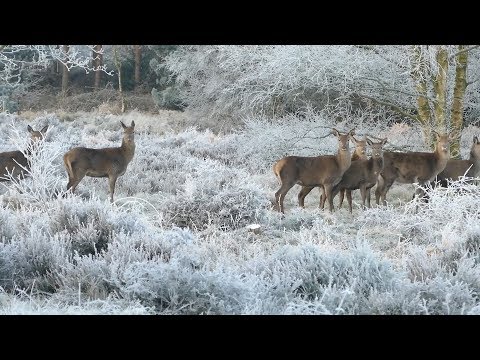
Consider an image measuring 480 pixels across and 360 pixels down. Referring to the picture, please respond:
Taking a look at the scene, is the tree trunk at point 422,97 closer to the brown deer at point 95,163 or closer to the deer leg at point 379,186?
the deer leg at point 379,186

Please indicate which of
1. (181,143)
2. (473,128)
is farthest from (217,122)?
(473,128)

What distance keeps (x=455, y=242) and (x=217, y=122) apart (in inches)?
762

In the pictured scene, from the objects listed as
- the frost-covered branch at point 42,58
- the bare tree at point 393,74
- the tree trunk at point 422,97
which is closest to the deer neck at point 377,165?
the bare tree at point 393,74

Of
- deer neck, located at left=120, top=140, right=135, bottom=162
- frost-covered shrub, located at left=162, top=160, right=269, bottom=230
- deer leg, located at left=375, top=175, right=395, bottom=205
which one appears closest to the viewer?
frost-covered shrub, located at left=162, top=160, right=269, bottom=230

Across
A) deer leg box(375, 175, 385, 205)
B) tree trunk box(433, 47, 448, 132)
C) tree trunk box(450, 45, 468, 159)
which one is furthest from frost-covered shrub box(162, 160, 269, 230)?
tree trunk box(450, 45, 468, 159)

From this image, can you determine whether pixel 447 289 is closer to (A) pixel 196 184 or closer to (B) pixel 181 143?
(A) pixel 196 184

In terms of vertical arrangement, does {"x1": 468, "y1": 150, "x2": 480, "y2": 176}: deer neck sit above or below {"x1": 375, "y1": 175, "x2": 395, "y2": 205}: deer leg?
above

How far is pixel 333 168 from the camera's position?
1132 cm

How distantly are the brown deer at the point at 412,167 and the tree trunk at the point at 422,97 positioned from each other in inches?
59.8

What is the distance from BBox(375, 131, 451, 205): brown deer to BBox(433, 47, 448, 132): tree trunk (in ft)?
3.68

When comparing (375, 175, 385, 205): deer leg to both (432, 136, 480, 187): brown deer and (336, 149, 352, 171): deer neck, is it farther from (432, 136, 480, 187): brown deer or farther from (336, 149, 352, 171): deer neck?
(432, 136, 480, 187): brown deer

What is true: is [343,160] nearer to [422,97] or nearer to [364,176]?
[364,176]

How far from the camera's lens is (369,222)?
32.0ft

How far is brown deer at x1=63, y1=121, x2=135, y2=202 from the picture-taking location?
37.3 feet
